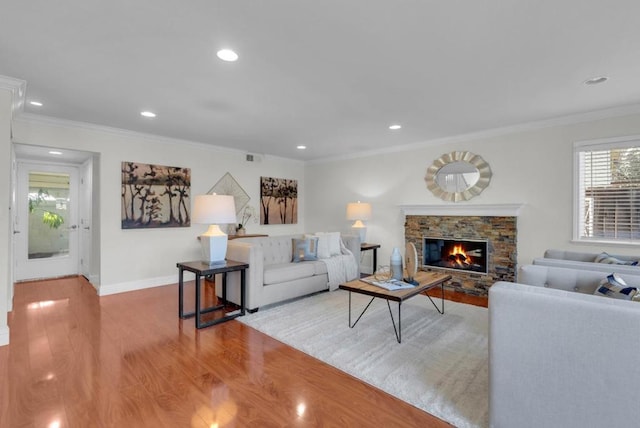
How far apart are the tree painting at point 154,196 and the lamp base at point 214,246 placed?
1.79 metres

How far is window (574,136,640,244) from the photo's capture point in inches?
141

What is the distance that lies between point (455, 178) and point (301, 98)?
285 cm

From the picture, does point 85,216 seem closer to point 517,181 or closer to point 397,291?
point 397,291

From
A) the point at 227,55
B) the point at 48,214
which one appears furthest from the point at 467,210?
the point at 48,214

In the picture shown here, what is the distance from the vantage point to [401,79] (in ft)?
9.25

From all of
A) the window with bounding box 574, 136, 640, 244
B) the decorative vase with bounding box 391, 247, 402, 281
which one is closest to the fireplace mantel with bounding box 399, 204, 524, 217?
the window with bounding box 574, 136, 640, 244

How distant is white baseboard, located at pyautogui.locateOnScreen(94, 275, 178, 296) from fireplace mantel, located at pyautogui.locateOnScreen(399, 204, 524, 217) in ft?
13.0

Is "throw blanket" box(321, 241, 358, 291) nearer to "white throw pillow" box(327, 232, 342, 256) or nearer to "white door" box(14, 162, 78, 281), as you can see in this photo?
"white throw pillow" box(327, 232, 342, 256)

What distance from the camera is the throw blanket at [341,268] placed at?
177 inches

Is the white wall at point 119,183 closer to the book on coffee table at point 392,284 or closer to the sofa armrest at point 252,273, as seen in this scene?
the sofa armrest at point 252,273

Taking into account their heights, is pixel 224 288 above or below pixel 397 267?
below

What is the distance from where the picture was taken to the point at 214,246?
353 cm

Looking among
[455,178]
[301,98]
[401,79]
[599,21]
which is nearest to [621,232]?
[455,178]

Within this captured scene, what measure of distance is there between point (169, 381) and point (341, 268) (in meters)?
2.84
